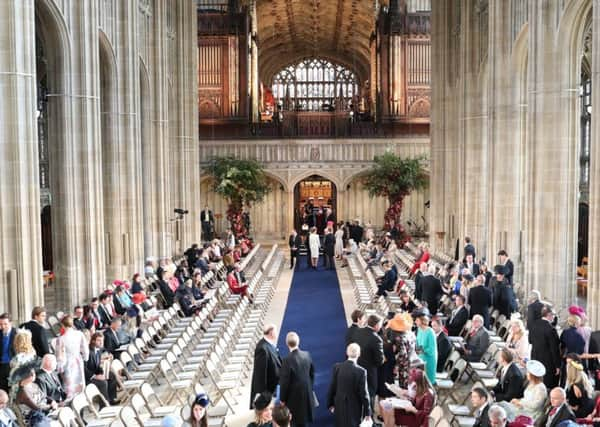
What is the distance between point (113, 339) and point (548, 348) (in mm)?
6616

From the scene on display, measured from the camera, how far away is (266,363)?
9.23 metres

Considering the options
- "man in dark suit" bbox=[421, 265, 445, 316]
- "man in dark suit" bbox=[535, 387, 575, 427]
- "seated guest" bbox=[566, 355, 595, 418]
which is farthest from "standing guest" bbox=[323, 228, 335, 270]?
"man in dark suit" bbox=[535, 387, 575, 427]

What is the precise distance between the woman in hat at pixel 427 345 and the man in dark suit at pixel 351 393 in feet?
5.62

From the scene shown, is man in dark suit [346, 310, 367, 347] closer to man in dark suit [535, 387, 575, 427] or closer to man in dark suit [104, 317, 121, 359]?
man in dark suit [535, 387, 575, 427]

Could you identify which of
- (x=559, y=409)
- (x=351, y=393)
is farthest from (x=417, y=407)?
(x=559, y=409)

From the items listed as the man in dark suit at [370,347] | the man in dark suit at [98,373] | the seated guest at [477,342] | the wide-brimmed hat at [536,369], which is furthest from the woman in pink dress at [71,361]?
the wide-brimmed hat at [536,369]

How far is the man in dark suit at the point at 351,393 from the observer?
8.26 metres

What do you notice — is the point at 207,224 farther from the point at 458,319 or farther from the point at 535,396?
the point at 535,396

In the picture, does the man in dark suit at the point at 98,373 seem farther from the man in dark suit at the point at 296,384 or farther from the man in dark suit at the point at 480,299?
the man in dark suit at the point at 480,299

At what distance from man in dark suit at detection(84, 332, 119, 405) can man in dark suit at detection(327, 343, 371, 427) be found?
352 cm

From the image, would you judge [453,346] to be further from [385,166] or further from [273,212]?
[273,212]

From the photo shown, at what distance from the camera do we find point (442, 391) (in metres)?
10.6

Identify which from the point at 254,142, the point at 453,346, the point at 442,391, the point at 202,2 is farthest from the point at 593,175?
the point at 202,2

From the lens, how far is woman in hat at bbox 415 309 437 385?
974 cm
